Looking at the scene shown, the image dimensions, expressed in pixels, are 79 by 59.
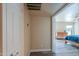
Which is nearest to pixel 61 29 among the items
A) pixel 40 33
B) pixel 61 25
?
pixel 61 25

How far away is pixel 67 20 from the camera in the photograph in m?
5.18

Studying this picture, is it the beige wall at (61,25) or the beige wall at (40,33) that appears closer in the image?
the beige wall at (61,25)

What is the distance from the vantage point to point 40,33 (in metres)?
5.28

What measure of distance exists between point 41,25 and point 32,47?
3.41 feet

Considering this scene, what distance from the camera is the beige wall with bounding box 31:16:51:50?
17.1ft

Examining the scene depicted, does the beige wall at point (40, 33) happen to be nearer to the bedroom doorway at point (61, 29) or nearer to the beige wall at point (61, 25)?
the bedroom doorway at point (61, 29)

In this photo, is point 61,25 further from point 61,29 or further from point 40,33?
point 40,33

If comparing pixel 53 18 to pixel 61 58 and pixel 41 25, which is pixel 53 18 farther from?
pixel 61 58

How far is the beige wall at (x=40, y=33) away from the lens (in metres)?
5.21

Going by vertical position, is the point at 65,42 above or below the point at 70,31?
below

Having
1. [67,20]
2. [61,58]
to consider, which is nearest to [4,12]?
[61,58]

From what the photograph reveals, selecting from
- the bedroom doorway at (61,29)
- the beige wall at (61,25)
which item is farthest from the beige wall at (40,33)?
the beige wall at (61,25)

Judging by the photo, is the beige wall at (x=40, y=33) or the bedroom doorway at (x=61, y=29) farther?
the beige wall at (x=40, y=33)

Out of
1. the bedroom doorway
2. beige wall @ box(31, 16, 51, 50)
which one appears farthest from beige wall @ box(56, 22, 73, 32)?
beige wall @ box(31, 16, 51, 50)
